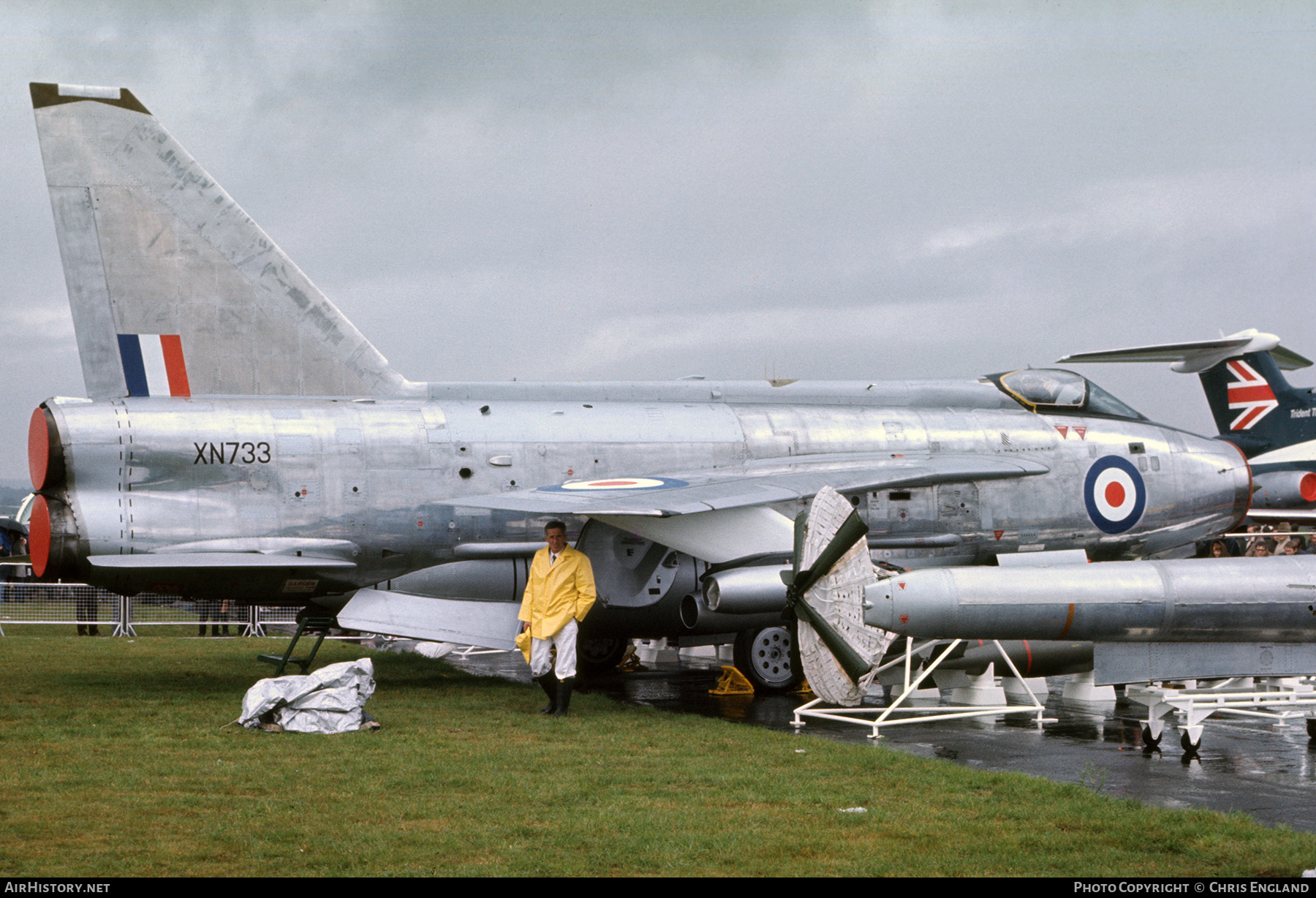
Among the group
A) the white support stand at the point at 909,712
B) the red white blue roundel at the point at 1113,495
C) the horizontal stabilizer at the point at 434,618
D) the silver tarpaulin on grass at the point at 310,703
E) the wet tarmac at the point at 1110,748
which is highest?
the red white blue roundel at the point at 1113,495

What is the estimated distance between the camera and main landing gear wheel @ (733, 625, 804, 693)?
13.0 m

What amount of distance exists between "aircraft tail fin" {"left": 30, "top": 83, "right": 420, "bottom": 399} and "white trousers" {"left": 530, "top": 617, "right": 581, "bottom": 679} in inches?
160

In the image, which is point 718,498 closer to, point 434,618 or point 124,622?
point 434,618

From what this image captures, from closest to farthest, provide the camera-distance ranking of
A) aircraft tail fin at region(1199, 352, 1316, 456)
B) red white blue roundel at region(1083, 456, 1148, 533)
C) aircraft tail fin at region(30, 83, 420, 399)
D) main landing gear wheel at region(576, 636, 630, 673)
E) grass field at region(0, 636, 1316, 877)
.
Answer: grass field at region(0, 636, 1316, 877) < aircraft tail fin at region(30, 83, 420, 399) < red white blue roundel at region(1083, 456, 1148, 533) < main landing gear wheel at region(576, 636, 630, 673) < aircraft tail fin at region(1199, 352, 1316, 456)

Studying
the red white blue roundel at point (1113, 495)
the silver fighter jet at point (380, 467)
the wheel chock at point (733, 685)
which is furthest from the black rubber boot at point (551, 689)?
the red white blue roundel at point (1113, 495)

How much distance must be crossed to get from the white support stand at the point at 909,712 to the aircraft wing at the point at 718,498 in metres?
1.73

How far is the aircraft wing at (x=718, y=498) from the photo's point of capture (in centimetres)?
1148

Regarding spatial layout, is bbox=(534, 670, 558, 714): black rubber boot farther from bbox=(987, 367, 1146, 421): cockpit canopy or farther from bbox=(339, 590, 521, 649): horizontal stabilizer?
bbox=(987, 367, 1146, 421): cockpit canopy

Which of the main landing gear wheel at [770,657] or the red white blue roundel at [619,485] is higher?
the red white blue roundel at [619,485]

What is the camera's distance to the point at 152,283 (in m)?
12.5

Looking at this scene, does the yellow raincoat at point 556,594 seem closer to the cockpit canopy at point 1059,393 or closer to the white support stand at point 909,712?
the white support stand at point 909,712

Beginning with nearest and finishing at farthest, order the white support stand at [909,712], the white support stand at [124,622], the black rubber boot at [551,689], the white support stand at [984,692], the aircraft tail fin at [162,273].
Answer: the white support stand at [909,712] < the black rubber boot at [551,689] < the white support stand at [984,692] < the aircraft tail fin at [162,273] < the white support stand at [124,622]

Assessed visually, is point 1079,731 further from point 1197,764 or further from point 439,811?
point 439,811

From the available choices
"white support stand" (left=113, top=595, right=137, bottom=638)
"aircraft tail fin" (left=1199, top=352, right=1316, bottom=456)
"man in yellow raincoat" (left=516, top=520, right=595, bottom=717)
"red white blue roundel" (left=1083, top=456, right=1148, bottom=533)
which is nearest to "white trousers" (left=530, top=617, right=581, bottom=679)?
"man in yellow raincoat" (left=516, top=520, right=595, bottom=717)
